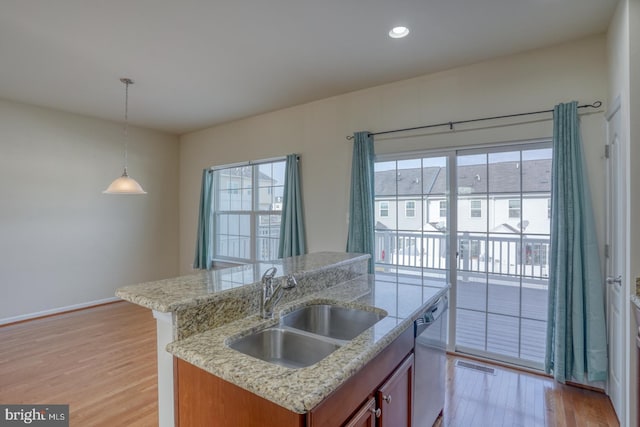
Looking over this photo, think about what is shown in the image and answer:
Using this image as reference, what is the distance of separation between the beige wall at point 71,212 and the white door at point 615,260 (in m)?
6.04

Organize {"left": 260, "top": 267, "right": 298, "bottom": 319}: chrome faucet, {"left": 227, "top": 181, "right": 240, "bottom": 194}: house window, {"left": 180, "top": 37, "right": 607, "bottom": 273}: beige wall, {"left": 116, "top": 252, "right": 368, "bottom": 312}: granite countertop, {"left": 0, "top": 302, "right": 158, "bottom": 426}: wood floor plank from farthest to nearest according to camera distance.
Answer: {"left": 227, "top": 181, "right": 240, "bottom": 194}: house window → {"left": 180, "top": 37, "right": 607, "bottom": 273}: beige wall → {"left": 0, "top": 302, "right": 158, "bottom": 426}: wood floor plank → {"left": 260, "top": 267, "right": 298, "bottom": 319}: chrome faucet → {"left": 116, "top": 252, "right": 368, "bottom": 312}: granite countertop

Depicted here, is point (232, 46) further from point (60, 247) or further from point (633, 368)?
point (60, 247)

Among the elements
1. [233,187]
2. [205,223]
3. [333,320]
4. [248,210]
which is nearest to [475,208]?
[333,320]

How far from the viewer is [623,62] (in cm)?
206

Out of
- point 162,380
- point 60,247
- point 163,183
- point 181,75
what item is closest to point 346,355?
point 162,380

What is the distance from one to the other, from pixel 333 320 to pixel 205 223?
413 centimetres

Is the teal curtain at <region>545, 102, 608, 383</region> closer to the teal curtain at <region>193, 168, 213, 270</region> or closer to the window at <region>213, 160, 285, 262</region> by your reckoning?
the window at <region>213, 160, 285, 262</region>

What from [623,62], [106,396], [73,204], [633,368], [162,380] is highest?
[623,62]

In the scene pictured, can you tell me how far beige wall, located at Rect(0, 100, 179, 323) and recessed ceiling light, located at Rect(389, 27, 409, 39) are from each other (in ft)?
15.1

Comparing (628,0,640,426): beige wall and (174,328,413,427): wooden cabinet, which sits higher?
(628,0,640,426): beige wall

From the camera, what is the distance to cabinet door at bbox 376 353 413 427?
138 cm

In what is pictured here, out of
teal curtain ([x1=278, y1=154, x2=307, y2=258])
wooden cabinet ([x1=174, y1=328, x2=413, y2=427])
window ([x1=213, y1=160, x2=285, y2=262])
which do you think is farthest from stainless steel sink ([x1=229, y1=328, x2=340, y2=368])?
window ([x1=213, y1=160, x2=285, y2=262])

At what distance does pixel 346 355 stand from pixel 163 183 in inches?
220

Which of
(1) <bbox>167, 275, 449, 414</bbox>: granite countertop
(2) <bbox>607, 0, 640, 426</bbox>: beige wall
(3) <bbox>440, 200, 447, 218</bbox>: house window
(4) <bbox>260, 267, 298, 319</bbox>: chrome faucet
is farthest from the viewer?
(3) <bbox>440, 200, 447, 218</bbox>: house window
